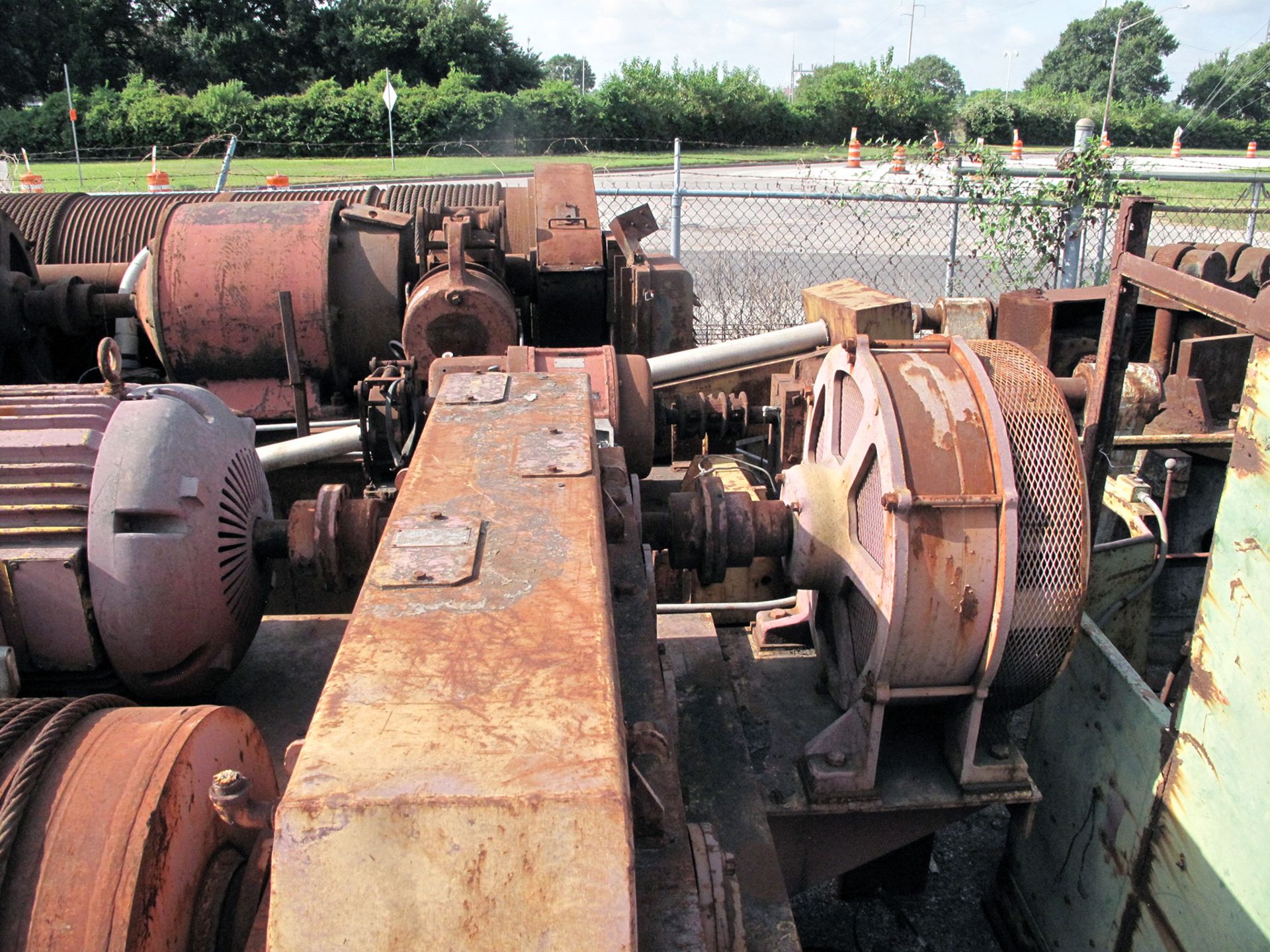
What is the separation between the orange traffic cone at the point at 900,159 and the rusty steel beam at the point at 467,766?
7171mm

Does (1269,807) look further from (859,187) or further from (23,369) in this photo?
(859,187)

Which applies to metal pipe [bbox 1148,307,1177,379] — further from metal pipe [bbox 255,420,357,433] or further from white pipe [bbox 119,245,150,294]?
white pipe [bbox 119,245,150,294]

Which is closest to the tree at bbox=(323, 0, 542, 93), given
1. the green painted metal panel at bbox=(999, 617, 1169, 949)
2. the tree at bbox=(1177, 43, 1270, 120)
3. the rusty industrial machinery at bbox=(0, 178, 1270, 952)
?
the tree at bbox=(1177, 43, 1270, 120)

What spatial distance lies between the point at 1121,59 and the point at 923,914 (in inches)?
2357

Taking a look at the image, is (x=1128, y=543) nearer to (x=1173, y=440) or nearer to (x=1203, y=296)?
(x=1173, y=440)

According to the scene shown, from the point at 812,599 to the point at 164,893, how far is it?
1725mm

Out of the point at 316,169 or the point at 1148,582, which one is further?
the point at 316,169

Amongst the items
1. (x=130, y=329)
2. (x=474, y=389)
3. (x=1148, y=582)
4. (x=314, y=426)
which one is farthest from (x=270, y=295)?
(x=1148, y=582)

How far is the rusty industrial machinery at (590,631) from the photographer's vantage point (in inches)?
44.3

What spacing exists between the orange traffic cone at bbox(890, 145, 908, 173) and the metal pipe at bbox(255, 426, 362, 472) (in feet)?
19.4

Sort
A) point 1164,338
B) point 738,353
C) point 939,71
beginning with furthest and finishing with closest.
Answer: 1. point 939,71
2. point 1164,338
3. point 738,353

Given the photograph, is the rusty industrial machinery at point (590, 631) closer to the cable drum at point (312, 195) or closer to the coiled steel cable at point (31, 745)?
the coiled steel cable at point (31, 745)

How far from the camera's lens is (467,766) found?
1073mm

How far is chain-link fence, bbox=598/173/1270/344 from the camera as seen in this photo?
6.96m
